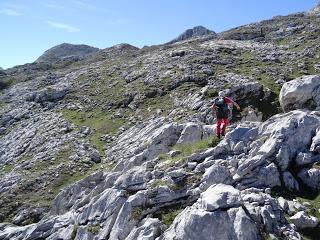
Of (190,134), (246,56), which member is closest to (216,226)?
(190,134)

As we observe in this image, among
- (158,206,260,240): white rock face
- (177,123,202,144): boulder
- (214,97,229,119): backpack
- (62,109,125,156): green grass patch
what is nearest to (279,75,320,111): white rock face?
(214,97,229,119): backpack

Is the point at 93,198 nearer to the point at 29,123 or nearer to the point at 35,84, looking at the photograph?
the point at 29,123

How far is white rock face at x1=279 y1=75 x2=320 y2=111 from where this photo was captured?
1158 inches

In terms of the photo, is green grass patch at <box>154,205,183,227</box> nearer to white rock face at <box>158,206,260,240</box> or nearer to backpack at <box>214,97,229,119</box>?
white rock face at <box>158,206,260,240</box>

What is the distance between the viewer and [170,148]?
32188 millimetres

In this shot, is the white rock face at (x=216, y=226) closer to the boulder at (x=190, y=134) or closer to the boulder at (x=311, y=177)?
the boulder at (x=311, y=177)

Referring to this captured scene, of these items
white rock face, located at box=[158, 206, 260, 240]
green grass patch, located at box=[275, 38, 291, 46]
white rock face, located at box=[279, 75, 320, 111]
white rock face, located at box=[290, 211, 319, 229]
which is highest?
green grass patch, located at box=[275, 38, 291, 46]

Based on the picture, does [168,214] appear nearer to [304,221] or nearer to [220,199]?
[220,199]

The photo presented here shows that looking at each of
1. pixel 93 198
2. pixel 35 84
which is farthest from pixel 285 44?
pixel 93 198

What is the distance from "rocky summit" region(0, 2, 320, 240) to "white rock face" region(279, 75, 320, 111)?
0.08 metres

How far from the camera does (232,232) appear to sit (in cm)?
1731

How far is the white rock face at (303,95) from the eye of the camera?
96.5ft

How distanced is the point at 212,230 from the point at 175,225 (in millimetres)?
1985

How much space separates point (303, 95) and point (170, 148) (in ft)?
33.0
